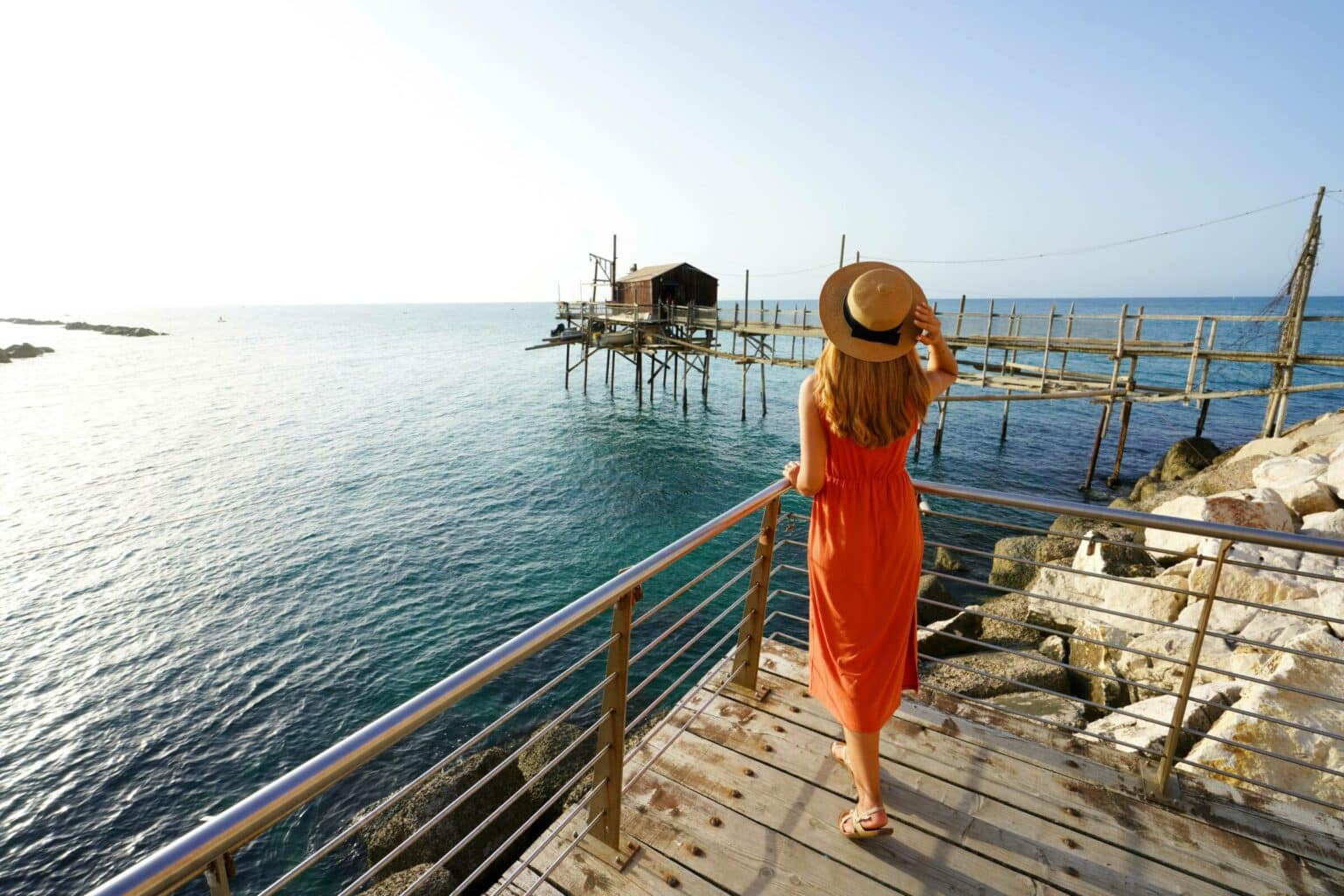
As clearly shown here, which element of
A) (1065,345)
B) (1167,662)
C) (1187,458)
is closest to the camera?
(1167,662)

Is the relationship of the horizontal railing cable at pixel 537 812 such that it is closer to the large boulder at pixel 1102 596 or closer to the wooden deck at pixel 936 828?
the wooden deck at pixel 936 828

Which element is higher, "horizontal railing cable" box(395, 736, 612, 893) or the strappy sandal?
"horizontal railing cable" box(395, 736, 612, 893)

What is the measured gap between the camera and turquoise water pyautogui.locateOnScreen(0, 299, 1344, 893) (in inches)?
341

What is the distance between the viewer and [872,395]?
224 cm

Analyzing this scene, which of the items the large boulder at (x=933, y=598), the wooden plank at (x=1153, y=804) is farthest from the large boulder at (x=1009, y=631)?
the wooden plank at (x=1153, y=804)

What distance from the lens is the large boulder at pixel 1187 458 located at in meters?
17.5

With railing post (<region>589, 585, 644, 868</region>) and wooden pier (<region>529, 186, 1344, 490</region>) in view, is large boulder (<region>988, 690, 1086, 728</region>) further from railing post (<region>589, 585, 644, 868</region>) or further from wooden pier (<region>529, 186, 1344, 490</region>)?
railing post (<region>589, 585, 644, 868</region>)

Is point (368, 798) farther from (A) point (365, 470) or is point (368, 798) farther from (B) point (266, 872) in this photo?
(A) point (365, 470)

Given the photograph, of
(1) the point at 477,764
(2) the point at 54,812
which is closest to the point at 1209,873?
(1) the point at 477,764

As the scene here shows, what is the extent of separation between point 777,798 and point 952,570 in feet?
37.9

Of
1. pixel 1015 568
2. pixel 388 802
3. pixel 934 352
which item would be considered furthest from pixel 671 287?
pixel 388 802

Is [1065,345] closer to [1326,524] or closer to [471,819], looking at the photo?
[1326,524]

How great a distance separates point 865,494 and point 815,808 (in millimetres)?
1511

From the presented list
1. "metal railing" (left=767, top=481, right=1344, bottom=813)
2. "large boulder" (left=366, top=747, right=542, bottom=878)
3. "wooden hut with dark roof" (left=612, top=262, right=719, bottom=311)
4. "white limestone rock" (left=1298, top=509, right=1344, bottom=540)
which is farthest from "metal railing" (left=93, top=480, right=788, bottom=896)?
"wooden hut with dark roof" (left=612, top=262, right=719, bottom=311)
